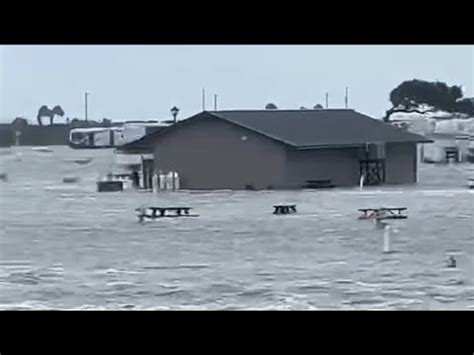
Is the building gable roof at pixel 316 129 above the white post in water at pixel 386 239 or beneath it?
above

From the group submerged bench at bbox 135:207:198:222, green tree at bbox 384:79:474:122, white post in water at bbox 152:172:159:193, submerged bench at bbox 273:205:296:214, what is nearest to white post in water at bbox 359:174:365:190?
submerged bench at bbox 273:205:296:214

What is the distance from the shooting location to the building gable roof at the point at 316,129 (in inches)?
247

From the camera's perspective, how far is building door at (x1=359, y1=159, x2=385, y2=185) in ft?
24.4

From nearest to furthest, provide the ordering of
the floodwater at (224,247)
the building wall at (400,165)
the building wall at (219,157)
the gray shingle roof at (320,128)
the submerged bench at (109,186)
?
the floodwater at (224,247) → the gray shingle roof at (320,128) → the building wall at (219,157) → the building wall at (400,165) → the submerged bench at (109,186)

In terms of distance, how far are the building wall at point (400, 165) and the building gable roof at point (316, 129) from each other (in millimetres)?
515

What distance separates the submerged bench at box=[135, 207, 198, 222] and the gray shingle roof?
2.85 feet

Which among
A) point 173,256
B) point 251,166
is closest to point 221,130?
point 251,166

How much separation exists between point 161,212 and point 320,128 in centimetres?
159

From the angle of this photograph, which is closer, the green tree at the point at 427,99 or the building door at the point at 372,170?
the green tree at the point at 427,99

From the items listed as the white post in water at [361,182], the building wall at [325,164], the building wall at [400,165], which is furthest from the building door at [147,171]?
the building wall at [400,165]

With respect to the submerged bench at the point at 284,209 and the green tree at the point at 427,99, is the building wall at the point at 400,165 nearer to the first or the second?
the submerged bench at the point at 284,209

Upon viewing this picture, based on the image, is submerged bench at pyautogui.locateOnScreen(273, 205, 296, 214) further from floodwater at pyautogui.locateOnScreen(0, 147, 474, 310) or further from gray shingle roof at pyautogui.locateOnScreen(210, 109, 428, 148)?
gray shingle roof at pyautogui.locateOnScreen(210, 109, 428, 148)

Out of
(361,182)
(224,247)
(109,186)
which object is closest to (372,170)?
(361,182)
